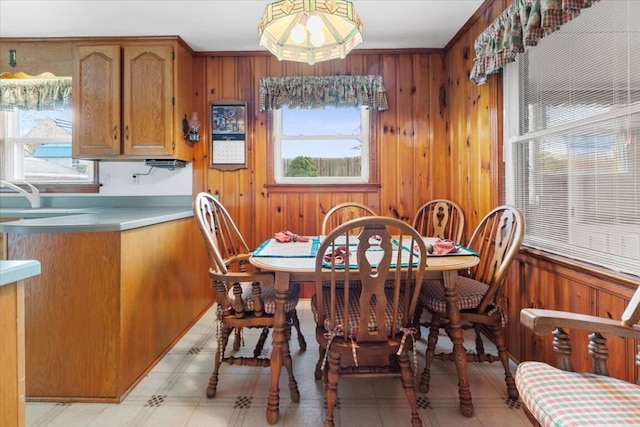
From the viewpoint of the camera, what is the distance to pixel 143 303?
188 centimetres

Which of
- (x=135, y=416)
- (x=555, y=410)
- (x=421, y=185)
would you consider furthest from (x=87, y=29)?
(x=555, y=410)

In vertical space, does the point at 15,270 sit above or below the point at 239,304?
above

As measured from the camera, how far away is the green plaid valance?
2.83m

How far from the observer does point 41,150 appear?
3053mm

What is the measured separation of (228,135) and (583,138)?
2.56 metres

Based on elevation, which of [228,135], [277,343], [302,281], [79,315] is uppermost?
Result: [228,135]

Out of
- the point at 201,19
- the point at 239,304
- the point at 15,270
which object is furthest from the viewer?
the point at 201,19

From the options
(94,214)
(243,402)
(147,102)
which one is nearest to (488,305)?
(243,402)

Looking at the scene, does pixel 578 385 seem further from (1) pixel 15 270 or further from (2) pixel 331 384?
(1) pixel 15 270

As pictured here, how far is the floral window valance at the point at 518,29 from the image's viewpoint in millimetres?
1419

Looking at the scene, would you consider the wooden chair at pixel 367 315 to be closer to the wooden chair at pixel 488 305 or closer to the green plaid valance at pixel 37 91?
the wooden chair at pixel 488 305

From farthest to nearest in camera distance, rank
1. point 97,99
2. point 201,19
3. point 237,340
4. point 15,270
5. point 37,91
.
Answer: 1. point 37,91
2. point 97,99
3. point 201,19
4. point 237,340
5. point 15,270

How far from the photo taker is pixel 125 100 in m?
2.71

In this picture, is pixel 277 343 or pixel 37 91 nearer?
pixel 277 343
